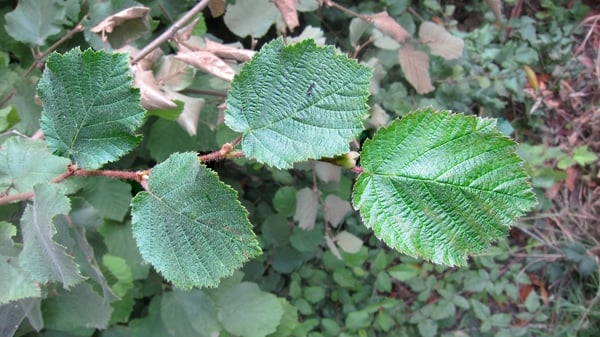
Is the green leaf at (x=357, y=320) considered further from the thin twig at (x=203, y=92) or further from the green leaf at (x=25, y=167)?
the green leaf at (x=25, y=167)

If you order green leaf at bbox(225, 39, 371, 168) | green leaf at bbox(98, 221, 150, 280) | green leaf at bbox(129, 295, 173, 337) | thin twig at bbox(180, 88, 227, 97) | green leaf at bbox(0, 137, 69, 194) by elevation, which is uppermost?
green leaf at bbox(225, 39, 371, 168)

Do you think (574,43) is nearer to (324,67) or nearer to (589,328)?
(589,328)

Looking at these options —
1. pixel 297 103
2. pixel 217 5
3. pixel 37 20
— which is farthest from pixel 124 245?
pixel 297 103

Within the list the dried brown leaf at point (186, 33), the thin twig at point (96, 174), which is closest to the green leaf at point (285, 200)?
the dried brown leaf at point (186, 33)

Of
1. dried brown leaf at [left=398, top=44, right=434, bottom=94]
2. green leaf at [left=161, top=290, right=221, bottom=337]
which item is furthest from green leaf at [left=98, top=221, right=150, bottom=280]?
dried brown leaf at [left=398, top=44, right=434, bottom=94]

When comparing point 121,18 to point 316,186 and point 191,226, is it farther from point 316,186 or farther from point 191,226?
point 316,186

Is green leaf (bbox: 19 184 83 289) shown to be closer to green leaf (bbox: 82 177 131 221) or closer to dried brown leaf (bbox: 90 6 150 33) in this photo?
dried brown leaf (bbox: 90 6 150 33)

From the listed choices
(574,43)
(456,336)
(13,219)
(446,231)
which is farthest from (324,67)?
(574,43)
